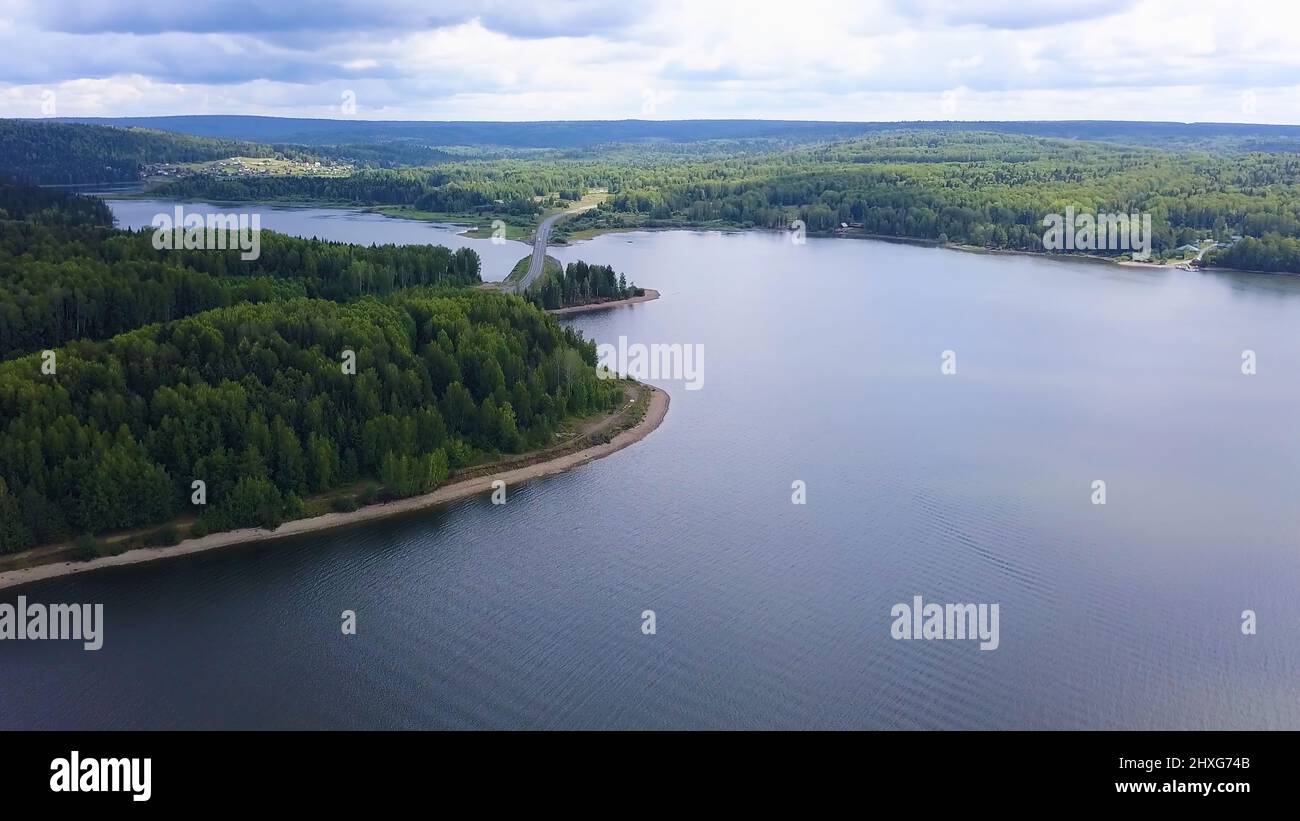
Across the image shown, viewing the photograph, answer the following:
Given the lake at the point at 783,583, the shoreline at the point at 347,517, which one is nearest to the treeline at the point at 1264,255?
the lake at the point at 783,583

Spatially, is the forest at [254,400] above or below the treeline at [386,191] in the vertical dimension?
below

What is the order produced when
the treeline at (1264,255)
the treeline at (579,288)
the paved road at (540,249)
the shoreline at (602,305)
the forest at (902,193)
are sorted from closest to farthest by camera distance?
the treeline at (579,288) < the shoreline at (602,305) < the paved road at (540,249) < the treeline at (1264,255) < the forest at (902,193)

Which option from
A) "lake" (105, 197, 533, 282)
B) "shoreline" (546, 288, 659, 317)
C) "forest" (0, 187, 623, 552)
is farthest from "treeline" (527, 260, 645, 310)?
"forest" (0, 187, 623, 552)

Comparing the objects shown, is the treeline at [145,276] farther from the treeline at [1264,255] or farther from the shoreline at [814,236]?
the treeline at [1264,255]

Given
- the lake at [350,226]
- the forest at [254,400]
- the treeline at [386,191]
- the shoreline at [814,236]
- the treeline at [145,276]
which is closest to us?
the forest at [254,400]

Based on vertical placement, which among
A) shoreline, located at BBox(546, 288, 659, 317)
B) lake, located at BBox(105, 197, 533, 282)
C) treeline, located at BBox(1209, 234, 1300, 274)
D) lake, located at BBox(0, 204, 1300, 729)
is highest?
lake, located at BBox(105, 197, 533, 282)

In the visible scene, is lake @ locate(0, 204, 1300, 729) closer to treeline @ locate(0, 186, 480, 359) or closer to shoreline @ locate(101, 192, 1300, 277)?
treeline @ locate(0, 186, 480, 359)
